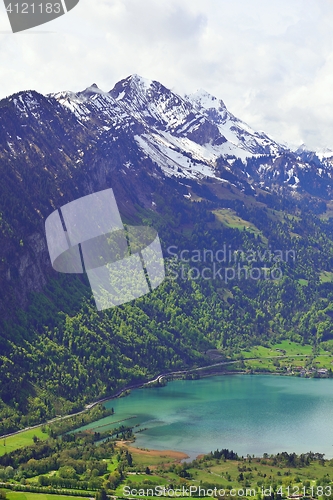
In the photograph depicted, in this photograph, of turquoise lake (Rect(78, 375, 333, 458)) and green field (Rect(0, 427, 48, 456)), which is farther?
turquoise lake (Rect(78, 375, 333, 458))

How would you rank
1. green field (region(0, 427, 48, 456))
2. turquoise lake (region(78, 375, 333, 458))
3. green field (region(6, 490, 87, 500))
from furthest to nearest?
turquoise lake (region(78, 375, 333, 458)) → green field (region(0, 427, 48, 456)) → green field (region(6, 490, 87, 500))

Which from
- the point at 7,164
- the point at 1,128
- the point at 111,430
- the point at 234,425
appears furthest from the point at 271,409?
the point at 1,128

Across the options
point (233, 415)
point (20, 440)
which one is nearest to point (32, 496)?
point (20, 440)

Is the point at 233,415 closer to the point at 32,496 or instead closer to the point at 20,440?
the point at 20,440

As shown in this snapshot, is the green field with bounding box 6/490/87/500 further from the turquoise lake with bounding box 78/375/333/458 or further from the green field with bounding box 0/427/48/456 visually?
the turquoise lake with bounding box 78/375/333/458

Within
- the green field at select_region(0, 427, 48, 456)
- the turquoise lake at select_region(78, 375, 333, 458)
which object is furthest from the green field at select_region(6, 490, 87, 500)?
the turquoise lake at select_region(78, 375, 333, 458)

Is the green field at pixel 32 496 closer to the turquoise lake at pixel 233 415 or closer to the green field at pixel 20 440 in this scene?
the green field at pixel 20 440
